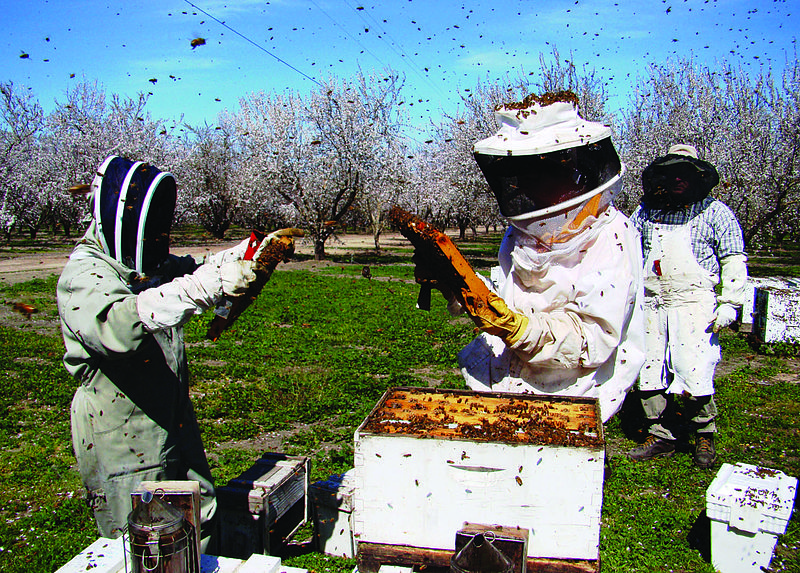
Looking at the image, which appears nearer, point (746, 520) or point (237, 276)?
point (237, 276)

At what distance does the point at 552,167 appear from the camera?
2.41 meters

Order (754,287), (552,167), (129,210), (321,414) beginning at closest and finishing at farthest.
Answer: (552,167), (129,210), (321,414), (754,287)

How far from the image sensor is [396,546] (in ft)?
6.72

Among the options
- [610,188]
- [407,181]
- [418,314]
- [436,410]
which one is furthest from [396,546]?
[407,181]

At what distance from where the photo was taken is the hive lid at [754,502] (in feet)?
11.3

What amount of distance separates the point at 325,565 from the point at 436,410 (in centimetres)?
187

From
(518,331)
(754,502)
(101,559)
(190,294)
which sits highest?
(190,294)

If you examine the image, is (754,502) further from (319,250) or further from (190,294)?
(319,250)

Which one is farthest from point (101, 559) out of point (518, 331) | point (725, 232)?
point (725, 232)

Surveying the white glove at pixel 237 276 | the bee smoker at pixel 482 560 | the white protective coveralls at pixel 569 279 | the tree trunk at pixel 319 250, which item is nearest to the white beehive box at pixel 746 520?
the white protective coveralls at pixel 569 279

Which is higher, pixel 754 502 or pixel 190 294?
pixel 190 294

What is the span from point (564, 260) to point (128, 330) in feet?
5.81

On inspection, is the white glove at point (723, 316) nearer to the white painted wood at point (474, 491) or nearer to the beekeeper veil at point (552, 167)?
the beekeeper veil at point (552, 167)

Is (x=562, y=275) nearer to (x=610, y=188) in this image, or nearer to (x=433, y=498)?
(x=610, y=188)
